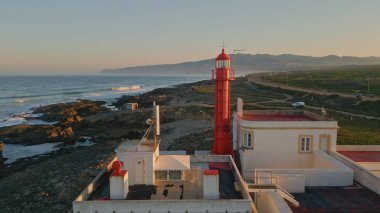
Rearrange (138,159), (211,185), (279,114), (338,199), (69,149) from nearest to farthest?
1. (211,185)
2. (138,159)
3. (338,199)
4. (279,114)
5. (69,149)

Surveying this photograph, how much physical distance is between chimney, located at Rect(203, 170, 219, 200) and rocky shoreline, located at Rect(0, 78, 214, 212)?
11996 millimetres

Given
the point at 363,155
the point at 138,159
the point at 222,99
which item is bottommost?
the point at 363,155

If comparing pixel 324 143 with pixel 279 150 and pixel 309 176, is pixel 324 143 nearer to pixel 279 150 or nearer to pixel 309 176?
pixel 279 150

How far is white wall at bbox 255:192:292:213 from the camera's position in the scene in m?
12.1

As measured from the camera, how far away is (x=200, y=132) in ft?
125

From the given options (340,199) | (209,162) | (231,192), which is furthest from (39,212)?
(340,199)

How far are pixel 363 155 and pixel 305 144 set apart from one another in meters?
4.19

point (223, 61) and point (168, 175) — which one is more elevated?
point (223, 61)

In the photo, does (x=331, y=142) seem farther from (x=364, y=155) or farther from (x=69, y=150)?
(x=69, y=150)

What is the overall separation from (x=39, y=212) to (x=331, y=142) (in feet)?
57.6

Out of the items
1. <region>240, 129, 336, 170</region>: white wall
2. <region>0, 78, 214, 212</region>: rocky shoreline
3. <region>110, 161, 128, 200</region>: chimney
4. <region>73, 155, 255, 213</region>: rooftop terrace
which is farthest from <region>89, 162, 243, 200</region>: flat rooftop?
<region>0, 78, 214, 212</region>: rocky shoreline

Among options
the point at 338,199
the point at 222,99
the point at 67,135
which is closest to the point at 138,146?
the point at 222,99

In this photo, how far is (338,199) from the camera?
14141 mm

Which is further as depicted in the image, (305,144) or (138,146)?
(305,144)
